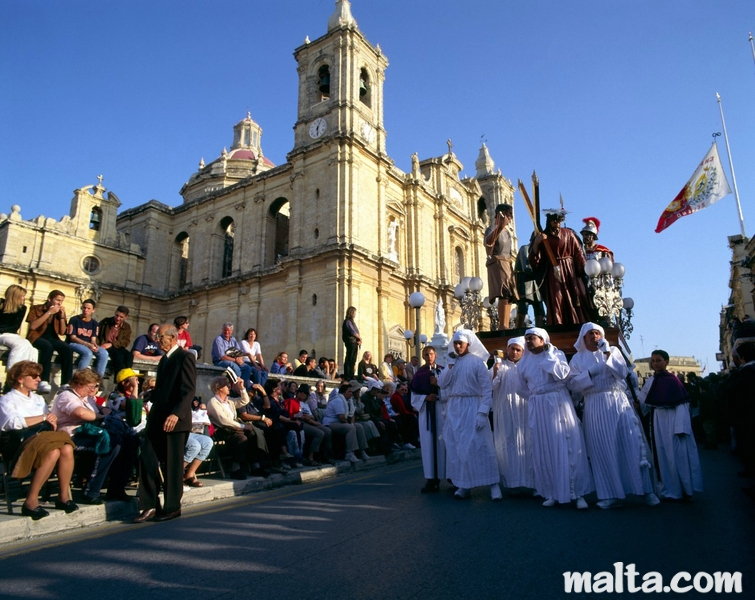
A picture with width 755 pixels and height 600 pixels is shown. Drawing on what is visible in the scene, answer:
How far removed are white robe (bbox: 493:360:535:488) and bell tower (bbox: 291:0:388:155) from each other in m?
22.2

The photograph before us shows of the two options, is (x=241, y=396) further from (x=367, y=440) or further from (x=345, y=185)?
(x=345, y=185)

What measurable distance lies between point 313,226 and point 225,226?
32.6ft

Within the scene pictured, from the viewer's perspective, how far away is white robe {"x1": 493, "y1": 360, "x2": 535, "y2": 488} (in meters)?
5.78

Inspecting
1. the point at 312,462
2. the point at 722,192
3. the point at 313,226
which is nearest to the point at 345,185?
the point at 313,226

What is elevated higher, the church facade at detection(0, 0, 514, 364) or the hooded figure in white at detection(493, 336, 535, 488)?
the church facade at detection(0, 0, 514, 364)

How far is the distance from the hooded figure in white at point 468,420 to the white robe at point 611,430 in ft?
3.30

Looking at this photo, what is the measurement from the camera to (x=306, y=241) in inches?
1057

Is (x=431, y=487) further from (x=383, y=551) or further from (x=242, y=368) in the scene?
(x=242, y=368)

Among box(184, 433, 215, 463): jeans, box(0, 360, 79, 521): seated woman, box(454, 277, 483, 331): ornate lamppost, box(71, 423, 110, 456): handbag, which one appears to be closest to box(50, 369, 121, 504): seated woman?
box(71, 423, 110, 456): handbag

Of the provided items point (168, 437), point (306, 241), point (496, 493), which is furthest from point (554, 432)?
point (306, 241)

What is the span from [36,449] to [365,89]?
92.7ft

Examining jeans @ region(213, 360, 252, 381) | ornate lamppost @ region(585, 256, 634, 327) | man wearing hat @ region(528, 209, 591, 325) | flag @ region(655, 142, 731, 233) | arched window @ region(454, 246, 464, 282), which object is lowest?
jeans @ region(213, 360, 252, 381)

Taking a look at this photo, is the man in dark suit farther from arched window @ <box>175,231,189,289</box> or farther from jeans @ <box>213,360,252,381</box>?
arched window @ <box>175,231,189,289</box>

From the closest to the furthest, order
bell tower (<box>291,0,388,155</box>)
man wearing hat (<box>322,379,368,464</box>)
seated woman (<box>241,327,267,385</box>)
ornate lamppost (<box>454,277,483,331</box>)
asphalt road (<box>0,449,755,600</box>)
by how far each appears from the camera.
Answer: asphalt road (<box>0,449,755,600</box>) < man wearing hat (<box>322,379,368,464</box>) < seated woman (<box>241,327,267,385</box>) < ornate lamppost (<box>454,277,483,331</box>) < bell tower (<box>291,0,388,155</box>)
